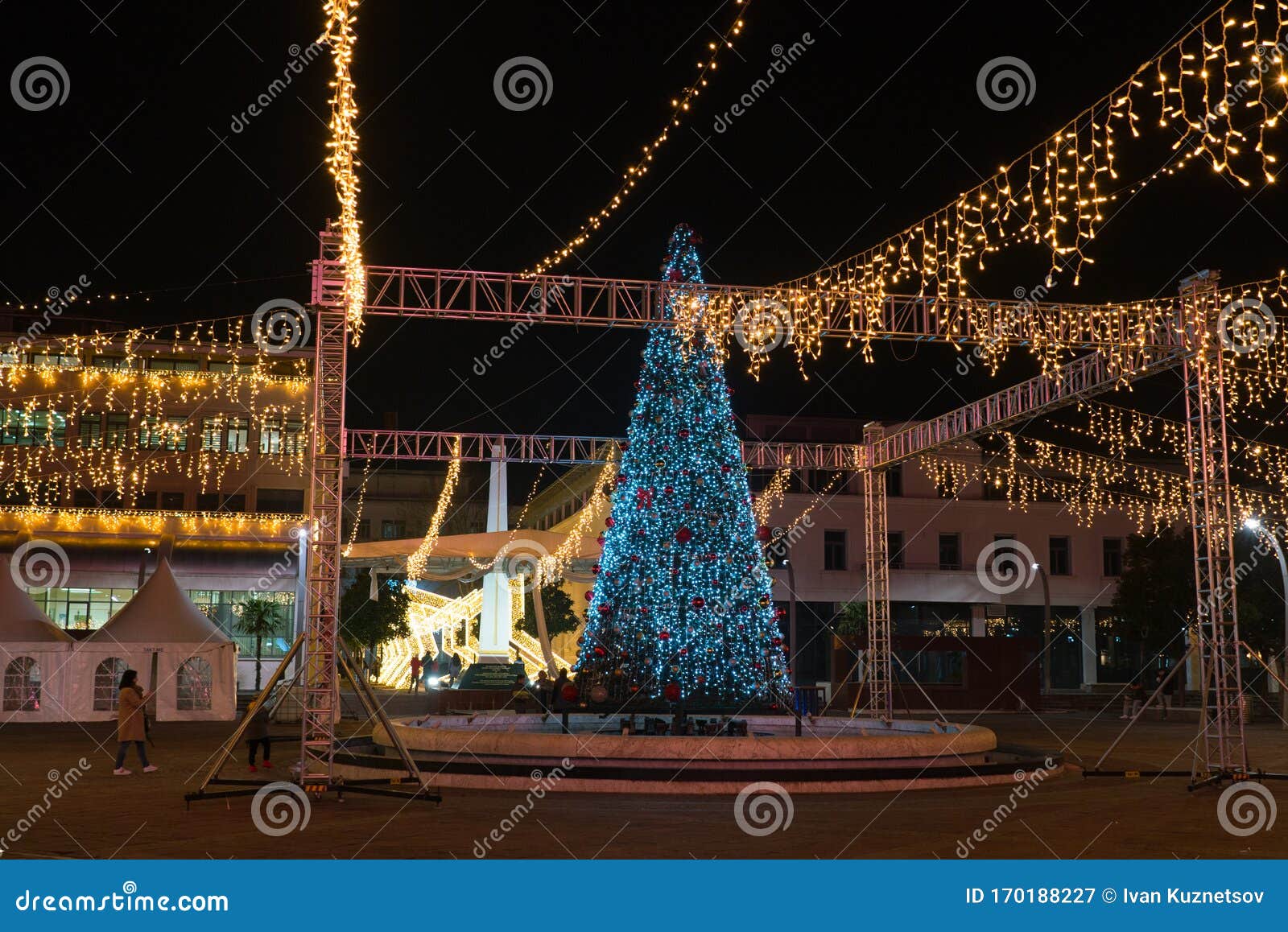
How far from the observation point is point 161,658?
2705cm

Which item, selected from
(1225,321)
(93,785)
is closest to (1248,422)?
(1225,321)

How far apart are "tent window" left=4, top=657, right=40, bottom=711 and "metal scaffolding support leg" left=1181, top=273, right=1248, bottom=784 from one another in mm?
21811

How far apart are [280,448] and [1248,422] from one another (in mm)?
31336

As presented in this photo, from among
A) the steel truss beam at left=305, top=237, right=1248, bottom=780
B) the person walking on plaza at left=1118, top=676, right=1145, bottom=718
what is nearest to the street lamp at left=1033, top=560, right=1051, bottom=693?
the person walking on plaza at left=1118, top=676, right=1145, bottom=718

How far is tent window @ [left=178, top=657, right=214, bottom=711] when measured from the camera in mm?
27922

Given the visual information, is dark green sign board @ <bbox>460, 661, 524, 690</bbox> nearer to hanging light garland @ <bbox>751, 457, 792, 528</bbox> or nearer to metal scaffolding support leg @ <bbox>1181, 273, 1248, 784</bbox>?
hanging light garland @ <bbox>751, 457, 792, 528</bbox>

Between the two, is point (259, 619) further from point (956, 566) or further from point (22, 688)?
point (956, 566)

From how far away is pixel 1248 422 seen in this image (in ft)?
109

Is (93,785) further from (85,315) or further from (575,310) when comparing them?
(85,315)

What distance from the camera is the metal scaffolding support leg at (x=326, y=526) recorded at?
13.4m

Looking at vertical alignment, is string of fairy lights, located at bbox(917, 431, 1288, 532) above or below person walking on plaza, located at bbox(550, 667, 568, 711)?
above

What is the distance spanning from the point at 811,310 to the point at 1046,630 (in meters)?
25.9

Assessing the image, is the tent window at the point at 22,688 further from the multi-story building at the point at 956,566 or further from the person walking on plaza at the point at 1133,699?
the multi-story building at the point at 956,566

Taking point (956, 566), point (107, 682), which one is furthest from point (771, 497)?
point (107, 682)
